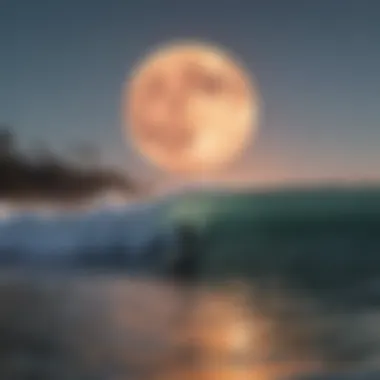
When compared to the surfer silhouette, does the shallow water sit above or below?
below

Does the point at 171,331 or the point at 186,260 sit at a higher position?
the point at 186,260

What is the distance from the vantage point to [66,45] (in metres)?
1.86

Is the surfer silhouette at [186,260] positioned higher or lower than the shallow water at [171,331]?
higher

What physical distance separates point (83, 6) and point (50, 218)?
0.39m

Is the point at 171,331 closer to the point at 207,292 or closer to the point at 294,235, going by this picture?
the point at 207,292

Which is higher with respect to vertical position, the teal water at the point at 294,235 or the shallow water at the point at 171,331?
the teal water at the point at 294,235

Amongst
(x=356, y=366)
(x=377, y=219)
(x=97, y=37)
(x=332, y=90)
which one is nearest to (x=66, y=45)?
(x=97, y=37)

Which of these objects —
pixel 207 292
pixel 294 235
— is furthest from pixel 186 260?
pixel 294 235

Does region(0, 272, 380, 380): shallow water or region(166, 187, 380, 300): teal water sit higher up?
region(166, 187, 380, 300): teal water

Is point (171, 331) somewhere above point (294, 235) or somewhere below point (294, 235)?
below

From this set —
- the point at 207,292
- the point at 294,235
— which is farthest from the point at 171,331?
the point at 294,235

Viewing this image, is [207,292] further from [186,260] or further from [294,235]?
[294,235]

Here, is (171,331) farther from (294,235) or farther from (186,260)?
(294,235)

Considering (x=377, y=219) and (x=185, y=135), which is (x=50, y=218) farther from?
(x=377, y=219)
